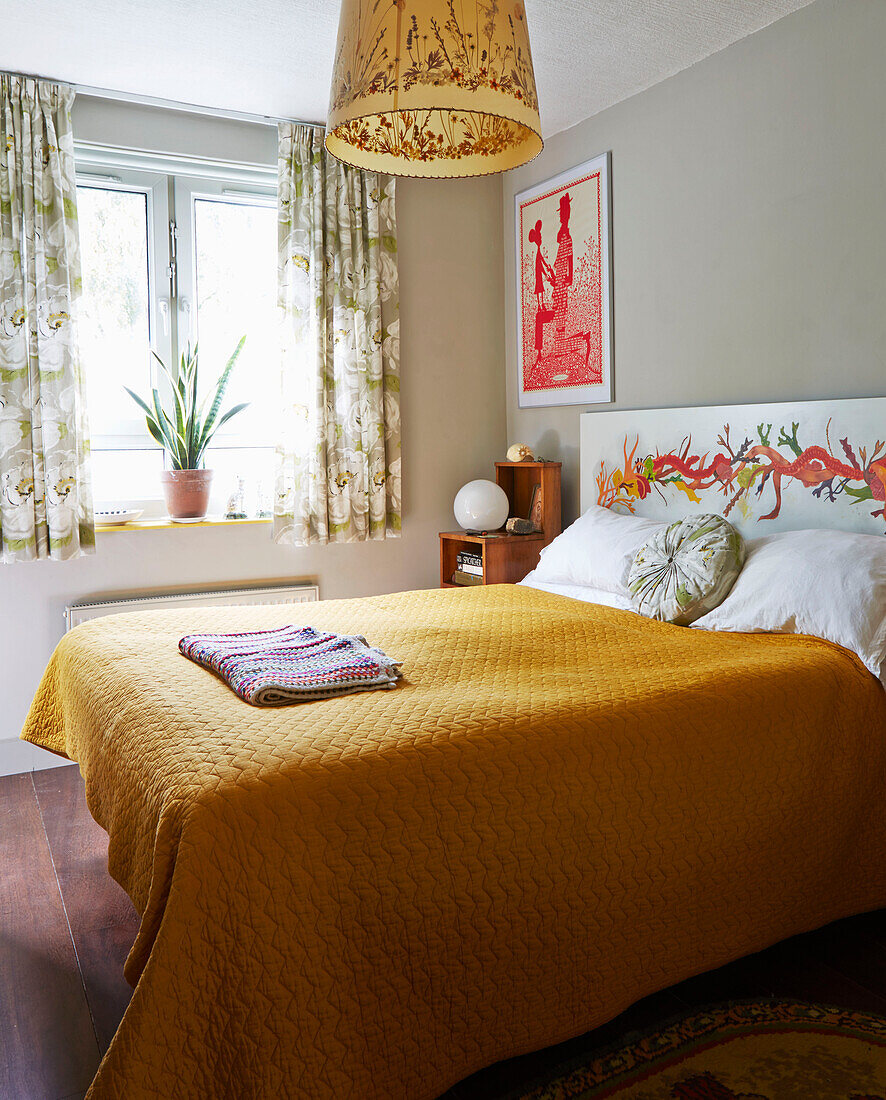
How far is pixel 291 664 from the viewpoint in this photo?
2.01 meters

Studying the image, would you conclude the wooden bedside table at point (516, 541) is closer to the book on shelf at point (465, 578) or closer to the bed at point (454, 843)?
the book on shelf at point (465, 578)

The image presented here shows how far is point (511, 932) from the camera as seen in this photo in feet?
5.06

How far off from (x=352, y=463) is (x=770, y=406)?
1.78 metres

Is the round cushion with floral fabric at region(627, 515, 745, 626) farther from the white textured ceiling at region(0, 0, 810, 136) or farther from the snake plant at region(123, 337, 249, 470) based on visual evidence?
the snake plant at region(123, 337, 249, 470)

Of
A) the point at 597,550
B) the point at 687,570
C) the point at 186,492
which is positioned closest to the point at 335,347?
the point at 186,492

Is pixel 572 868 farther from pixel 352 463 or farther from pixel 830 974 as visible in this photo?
pixel 352 463

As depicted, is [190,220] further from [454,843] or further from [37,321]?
[454,843]

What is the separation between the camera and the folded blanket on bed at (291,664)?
6.05 feet

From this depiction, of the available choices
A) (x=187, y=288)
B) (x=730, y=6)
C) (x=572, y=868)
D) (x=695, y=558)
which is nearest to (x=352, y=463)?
(x=187, y=288)

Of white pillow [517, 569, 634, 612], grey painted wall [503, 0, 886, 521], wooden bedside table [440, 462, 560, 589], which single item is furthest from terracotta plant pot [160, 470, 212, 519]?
grey painted wall [503, 0, 886, 521]

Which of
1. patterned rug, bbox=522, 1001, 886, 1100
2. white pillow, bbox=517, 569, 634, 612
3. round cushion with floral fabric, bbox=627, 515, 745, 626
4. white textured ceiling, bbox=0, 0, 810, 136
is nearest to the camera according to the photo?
patterned rug, bbox=522, 1001, 886, 1100

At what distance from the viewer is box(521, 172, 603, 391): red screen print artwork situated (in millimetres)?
3662

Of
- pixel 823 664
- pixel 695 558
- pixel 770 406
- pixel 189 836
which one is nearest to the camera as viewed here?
pixel 189 836

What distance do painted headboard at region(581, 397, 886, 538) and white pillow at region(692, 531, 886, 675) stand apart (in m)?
0.19
